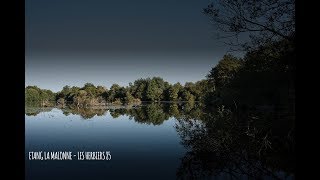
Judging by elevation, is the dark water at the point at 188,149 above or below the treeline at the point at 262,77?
below

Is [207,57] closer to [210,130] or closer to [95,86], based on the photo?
[210,130]

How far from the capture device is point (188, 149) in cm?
720

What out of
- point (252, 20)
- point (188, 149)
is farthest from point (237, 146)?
point (252, 20)

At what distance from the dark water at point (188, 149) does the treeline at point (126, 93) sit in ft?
12.5

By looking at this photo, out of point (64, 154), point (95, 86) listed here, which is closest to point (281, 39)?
point (64, 154)

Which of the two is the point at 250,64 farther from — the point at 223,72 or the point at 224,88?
the point at 223,72

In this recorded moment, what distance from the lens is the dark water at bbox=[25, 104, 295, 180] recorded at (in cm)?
531

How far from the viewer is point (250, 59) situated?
5191 millimetres

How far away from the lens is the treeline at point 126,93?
49.2ft

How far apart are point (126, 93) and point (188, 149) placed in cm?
994

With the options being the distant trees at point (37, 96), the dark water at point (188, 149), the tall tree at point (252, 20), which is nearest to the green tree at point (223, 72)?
the dark water at point (188, 149)

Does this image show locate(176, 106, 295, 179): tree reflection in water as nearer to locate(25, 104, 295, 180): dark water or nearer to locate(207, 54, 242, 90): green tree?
locate(25, 104, 295, 180): dark water

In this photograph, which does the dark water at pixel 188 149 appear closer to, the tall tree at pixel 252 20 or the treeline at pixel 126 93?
the tall tree at pixel 252 20
